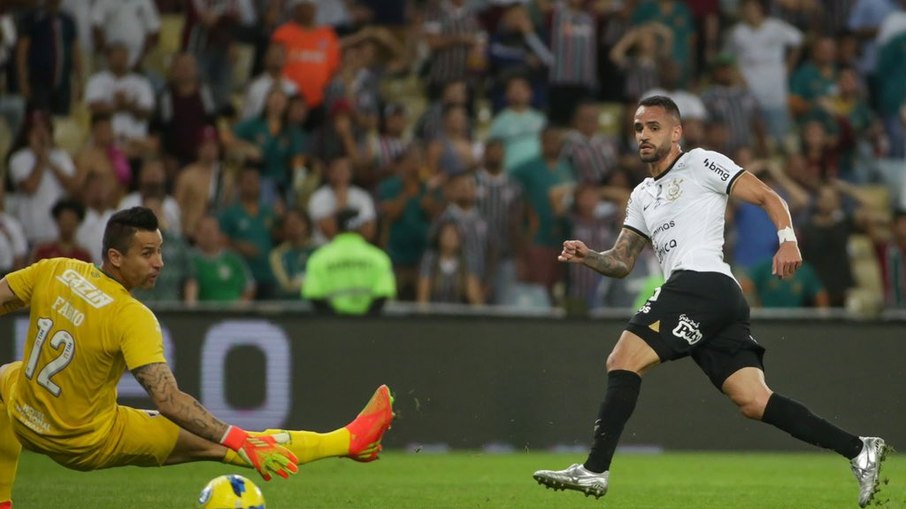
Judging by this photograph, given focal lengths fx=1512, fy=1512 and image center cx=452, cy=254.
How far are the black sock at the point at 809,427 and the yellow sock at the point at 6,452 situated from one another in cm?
394

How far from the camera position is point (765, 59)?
60.2 feet

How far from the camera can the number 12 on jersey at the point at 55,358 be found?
743cm

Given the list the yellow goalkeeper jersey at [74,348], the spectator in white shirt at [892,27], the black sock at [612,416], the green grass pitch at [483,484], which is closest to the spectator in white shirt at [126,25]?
the green grass pitch at [483,484]

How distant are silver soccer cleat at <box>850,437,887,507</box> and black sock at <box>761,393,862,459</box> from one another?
0.12 ft

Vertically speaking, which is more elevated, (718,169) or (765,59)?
(765,59)

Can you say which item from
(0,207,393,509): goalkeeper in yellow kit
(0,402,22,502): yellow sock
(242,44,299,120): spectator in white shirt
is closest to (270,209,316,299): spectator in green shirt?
(242,44,299,120): spectator in white shirt

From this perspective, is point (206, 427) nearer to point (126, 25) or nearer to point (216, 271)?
point (216, 271)

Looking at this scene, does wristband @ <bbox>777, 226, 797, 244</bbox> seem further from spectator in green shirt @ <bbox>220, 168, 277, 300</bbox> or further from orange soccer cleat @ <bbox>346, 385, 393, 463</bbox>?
spectator in green shirt @ <bbox>220, 168, 277, 300</bbox>

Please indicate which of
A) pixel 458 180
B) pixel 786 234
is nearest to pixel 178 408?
pixel 786 234

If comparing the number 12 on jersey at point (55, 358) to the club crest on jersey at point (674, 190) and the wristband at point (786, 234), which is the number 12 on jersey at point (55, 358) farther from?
the wristband at point (786, 234)

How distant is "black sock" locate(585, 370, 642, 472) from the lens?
25.9 feet

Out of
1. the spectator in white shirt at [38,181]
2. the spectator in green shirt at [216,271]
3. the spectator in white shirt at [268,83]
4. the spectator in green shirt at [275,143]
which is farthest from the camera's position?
the spectator in white shirt at [268,83]

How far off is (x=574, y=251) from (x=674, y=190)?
2.31 ft

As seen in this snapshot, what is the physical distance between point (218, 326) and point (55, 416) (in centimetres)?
597
